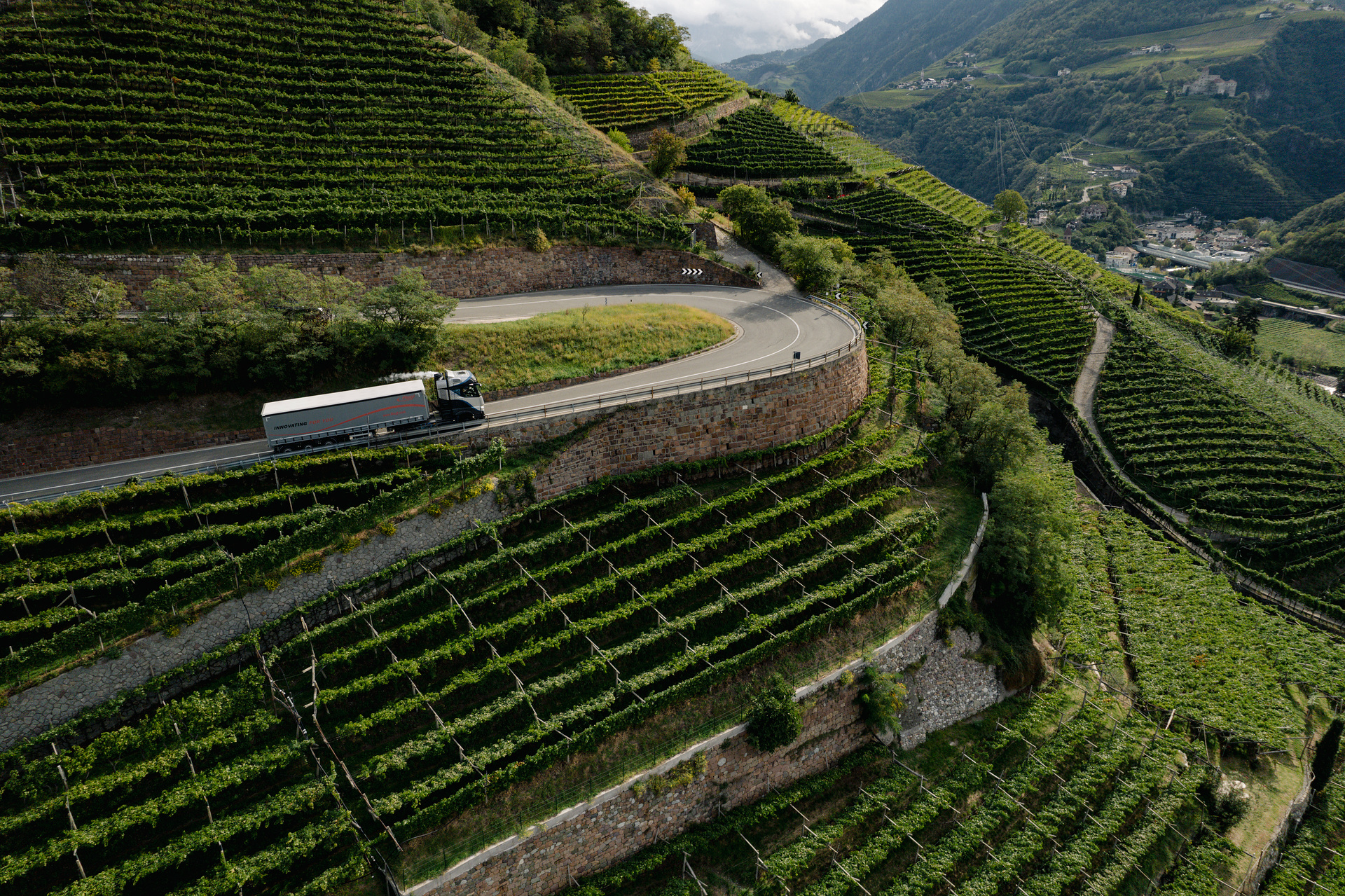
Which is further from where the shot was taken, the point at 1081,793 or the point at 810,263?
the point at 810,263

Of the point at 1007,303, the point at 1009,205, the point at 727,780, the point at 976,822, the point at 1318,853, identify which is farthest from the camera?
the point at 1009,205

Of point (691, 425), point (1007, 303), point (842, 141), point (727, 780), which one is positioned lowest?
point (727, 780)

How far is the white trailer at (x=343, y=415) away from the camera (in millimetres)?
26828

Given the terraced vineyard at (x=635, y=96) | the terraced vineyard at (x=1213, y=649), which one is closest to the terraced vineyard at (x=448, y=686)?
the terraced vineyard at (x=1213, y=649)

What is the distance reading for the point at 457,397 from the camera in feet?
97.2

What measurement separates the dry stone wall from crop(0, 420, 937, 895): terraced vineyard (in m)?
22.1

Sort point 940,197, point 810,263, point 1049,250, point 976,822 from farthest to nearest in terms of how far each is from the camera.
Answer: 1. point 940,197
2. point 1049,250
3. point 810,263
4. point 976,822

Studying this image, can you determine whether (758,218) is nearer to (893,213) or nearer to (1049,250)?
(893,213)

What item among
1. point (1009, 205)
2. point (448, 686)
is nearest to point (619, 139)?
point (1009, 205)

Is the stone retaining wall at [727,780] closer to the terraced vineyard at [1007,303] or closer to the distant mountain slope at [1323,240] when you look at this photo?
the terraced vineyard at [1007,303]

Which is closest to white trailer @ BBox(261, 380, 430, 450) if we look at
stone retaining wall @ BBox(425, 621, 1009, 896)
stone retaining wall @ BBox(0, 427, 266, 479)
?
stone retaining wall @ BBox(0, 427, 266, 479)

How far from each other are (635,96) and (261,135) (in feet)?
158

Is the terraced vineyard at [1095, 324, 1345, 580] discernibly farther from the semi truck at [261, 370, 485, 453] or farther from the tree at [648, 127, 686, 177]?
the semi truck at [261, 370, 485, 453]

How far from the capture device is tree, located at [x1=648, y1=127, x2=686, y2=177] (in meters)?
61.6
